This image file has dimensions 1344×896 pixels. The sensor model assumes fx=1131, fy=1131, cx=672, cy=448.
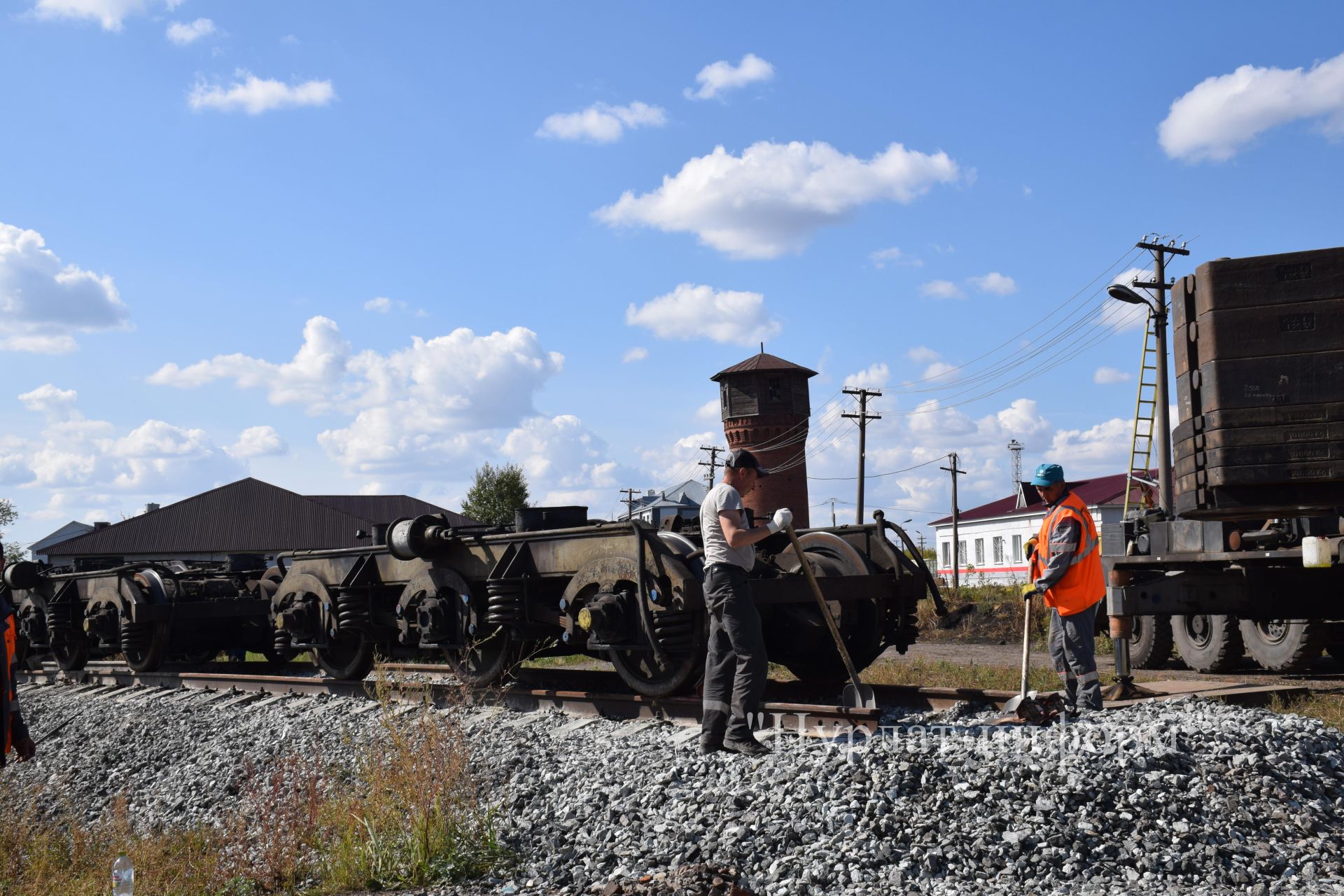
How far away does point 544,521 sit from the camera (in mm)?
9805

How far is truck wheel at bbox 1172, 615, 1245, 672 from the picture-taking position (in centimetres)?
1205

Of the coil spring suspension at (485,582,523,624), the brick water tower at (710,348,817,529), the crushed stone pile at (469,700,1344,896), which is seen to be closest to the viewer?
the crushed stone pile at (469,700,1344,896)

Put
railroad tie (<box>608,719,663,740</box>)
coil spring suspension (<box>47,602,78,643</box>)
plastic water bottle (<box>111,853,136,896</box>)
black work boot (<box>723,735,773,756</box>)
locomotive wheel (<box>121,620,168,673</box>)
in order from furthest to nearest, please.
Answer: coil spring suspension (<box>47,602,78,643</box>) < locomotive wheel (<box>121,620,168,673</box>) < railroad tie (<box>608,719,663,740</box>) < black work boot (<box>723,735,773,756</box>) < plastic water bottle (<box>111,853,136,896</box>)

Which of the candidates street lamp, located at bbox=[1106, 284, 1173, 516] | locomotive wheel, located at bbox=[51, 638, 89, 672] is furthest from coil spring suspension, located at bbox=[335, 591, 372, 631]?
street lamp, located at bbox=[1106, 284, 1173, 516]

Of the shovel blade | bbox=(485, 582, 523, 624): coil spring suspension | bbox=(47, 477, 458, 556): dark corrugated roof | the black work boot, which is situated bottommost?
the black work boot

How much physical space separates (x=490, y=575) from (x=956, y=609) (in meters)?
17.0

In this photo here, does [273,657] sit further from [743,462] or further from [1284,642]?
[1284,642]

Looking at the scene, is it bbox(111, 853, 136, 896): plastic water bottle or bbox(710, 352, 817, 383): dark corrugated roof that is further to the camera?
bbox(710, 352, 817, 383): dark corrugated roof

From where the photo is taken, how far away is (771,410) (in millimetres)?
46562

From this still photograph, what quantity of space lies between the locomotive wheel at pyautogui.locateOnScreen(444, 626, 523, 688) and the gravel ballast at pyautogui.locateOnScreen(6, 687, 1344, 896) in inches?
110

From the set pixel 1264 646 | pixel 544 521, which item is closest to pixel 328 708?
pixel 544 521

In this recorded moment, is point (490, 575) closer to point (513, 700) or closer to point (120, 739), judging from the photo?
point (513, 700)

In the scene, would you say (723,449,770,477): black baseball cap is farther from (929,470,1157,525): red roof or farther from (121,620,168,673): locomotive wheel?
(929,470,1157,525): red roof

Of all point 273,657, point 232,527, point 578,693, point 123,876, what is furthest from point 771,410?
point 123,876
